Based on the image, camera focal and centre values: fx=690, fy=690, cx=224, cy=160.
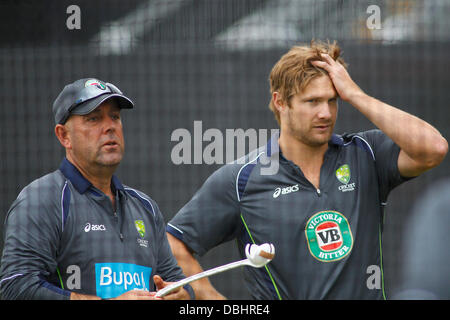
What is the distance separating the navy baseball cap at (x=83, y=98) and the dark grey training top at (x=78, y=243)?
0.22m

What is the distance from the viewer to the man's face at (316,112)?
3.02m

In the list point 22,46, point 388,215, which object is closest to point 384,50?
point 388,215

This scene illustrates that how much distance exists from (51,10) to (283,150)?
1796 millimetres

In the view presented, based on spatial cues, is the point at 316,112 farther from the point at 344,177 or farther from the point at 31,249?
the point at 31,249

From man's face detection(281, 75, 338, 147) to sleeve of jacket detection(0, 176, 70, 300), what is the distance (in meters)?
1.14

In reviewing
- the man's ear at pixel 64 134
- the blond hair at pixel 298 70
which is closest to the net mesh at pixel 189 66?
the blond hair at pixel 298 70

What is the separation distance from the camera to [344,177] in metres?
3.06

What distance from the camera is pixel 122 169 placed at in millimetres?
4707

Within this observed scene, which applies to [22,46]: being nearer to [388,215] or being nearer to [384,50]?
[384,50]

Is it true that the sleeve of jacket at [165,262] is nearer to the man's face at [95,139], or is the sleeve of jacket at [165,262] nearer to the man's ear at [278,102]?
the man's face at [95,139]

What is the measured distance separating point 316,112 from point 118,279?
1.11 m

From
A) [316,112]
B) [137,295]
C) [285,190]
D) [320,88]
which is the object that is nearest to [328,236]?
[285,190]
